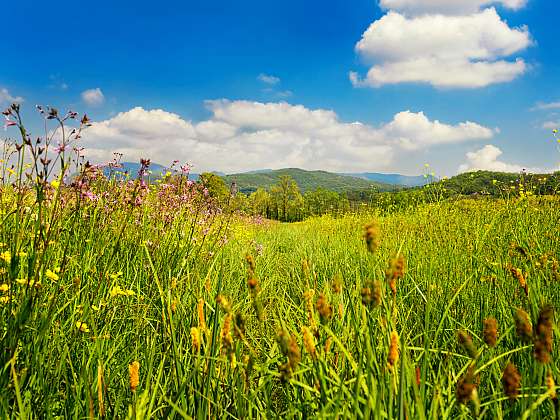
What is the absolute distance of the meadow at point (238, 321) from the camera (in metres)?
1.02

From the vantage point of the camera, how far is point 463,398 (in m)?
0.69

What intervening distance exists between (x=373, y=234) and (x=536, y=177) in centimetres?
845

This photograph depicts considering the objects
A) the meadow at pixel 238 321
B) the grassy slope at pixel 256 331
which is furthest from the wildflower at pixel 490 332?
the grassy slope at pixel 256 331

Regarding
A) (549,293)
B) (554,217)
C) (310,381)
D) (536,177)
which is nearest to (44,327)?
(310,381)

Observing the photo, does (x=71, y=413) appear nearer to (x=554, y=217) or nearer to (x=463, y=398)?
(x=463, y=398)

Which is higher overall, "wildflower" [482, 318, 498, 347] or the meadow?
"wildflower" [482, 318, 498, 347]

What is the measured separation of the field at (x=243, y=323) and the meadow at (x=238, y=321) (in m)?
0.01

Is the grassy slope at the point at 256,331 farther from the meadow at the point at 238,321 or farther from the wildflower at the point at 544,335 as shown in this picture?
the wildflower at the point at 544,335

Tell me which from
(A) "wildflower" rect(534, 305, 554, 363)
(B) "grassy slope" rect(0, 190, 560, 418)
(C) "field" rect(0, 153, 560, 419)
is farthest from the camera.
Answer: (B) "grassy slope" rect(0, 190, 560, 418)

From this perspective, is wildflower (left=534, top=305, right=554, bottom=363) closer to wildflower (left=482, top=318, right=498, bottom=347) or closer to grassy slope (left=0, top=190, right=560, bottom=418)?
wildflower (left=482, top=318, right=498, bottom=347)

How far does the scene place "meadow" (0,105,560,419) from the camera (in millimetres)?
1019

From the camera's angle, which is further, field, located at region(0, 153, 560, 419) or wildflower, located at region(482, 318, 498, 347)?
field, located at region(0, 153, 560, 419)

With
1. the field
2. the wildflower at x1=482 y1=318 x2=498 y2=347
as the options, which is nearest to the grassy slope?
the field

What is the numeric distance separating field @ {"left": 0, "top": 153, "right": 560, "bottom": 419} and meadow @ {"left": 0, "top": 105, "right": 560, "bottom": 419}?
0.5 inches
